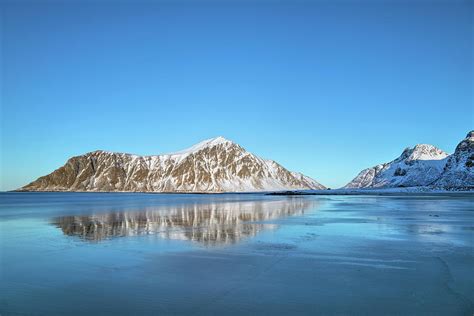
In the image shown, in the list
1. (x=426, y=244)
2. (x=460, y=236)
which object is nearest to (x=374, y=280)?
(x=426, y=244)

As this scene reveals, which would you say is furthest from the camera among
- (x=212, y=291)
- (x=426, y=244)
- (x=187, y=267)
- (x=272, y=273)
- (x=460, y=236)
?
(x=460, y=236)

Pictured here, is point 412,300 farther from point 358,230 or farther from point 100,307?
point 358,230

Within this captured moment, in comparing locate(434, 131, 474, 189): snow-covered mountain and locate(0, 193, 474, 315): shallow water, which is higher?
locate(434, 131, 474, 189): snow-covered mountain

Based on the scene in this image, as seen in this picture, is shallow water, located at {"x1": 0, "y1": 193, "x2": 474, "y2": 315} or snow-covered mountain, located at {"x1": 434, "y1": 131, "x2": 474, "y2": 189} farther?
snow-covered mountain, located at {"x1": 434, "y1": 131, "x2": 474, "y2": 189}

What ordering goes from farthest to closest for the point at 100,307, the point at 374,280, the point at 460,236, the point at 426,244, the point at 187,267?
the point at 460,236 < the point at 426,244 < the point at 187,267 < the point at 374,280 < the point at 100,307

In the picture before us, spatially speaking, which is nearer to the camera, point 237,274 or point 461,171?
point 237,274

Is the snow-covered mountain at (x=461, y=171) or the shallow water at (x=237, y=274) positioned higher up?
the snow-covered mountain at (x=461, y=171)

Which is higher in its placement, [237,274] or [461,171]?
[461,171]

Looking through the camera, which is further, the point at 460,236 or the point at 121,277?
the point at 460,236

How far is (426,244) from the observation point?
1755 cm

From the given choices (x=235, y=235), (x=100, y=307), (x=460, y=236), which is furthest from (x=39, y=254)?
(x=460, y=236)

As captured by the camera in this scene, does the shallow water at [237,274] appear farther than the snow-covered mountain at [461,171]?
Answer: No

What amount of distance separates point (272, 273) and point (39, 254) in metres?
9.49

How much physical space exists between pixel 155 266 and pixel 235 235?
326 inches
